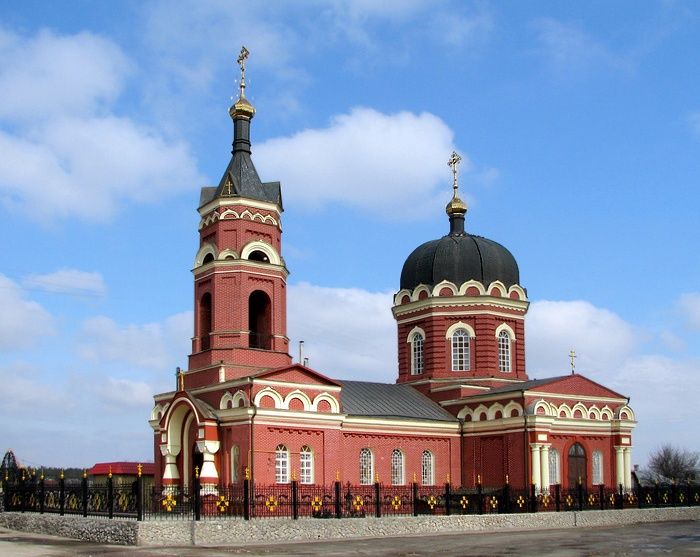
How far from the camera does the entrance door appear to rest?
3641 cm

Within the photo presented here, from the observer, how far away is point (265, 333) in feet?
111

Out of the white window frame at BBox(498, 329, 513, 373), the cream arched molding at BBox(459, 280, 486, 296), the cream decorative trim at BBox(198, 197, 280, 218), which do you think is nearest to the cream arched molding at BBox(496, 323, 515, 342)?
the white window frame at BBox(498, 329, 513, 373)

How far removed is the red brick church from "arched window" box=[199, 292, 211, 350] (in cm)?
5

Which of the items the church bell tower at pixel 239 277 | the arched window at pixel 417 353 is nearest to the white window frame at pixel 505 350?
the arched window at pixel 417 353

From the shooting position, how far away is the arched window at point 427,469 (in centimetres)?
3634

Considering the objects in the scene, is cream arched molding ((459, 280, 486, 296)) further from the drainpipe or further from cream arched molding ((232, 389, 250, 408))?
cream arched molding ((232, 389, 250, 408))

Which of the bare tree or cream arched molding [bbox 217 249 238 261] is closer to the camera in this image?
cream arched molding [bbox 217 249 238 261]

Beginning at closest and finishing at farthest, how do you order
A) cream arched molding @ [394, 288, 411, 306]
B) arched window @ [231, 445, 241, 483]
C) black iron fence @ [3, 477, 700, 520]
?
black iron fence @ [3, 477, 700, 520], arched window @ [231, 445, 241, 483], cream arched molding @ [394, 288, 411, 306]

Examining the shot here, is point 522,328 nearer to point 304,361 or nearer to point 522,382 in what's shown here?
point 522,382

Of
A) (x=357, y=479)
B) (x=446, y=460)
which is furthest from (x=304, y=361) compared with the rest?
(x=446, y=460)

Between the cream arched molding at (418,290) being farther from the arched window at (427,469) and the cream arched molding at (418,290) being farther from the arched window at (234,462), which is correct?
the arched window at (234,462)

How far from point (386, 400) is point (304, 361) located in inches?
161

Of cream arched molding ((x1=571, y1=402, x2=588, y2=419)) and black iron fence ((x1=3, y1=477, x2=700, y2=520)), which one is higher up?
cream arched molding ((x1=571, y1=402, x2=588, y2=419))

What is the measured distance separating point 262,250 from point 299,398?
18.7 feet
